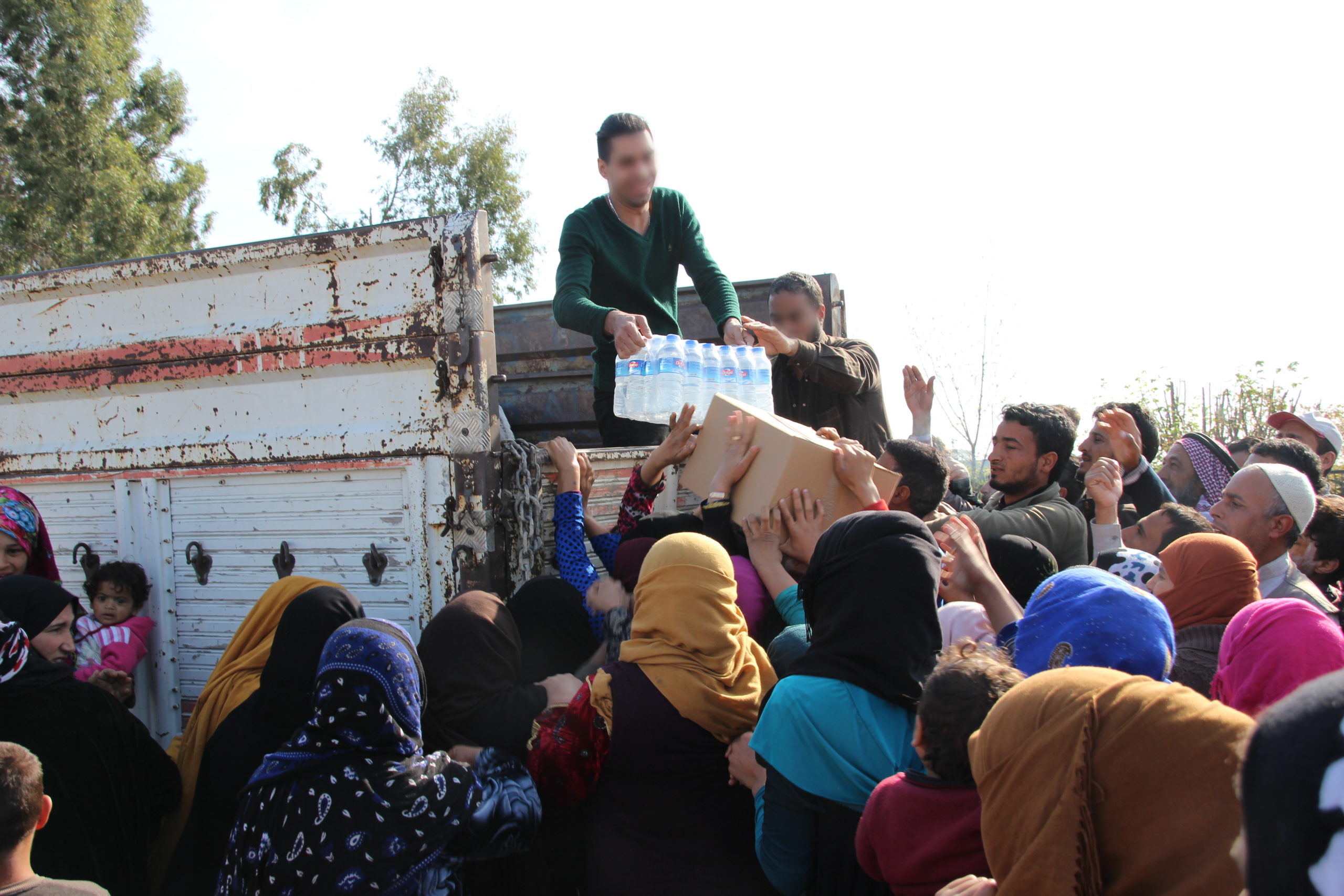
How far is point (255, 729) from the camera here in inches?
87.9

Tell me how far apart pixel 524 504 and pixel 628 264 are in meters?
1.55

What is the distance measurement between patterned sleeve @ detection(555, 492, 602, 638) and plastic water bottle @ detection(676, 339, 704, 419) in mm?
1005

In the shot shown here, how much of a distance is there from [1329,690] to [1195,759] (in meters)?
0.43

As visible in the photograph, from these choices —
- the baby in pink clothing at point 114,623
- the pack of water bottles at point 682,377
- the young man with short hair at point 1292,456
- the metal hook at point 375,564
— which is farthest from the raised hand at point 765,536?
the young man with short hair at point 1292,456

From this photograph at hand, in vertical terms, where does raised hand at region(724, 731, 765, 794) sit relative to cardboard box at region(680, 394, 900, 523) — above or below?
below

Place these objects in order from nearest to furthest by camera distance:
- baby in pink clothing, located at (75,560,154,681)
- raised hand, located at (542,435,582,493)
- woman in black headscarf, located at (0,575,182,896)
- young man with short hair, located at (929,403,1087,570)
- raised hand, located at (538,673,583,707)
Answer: woman in black headscarf, located at (0,575,182,896)
raised hand, located at (538,673,583,707)
raised hand, located at (542,435,582,493)
baby in pink clothing, located at (75,560,154,681)
young man with short hair, located at (929,403,1087,570)

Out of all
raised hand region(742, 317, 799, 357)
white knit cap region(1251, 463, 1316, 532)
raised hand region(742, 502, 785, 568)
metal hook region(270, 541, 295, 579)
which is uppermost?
raised hand region(742, 317, 799, 357)

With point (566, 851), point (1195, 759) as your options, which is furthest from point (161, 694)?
point (1195, 759)

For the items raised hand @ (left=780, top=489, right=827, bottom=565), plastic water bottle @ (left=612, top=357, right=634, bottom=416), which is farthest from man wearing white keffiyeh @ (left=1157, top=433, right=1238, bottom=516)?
plastic water bottle @ (left=612, top=357, right=634, bottom=416)

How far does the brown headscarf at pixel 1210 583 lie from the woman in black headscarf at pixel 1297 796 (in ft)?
6.05

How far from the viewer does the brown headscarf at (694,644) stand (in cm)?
196

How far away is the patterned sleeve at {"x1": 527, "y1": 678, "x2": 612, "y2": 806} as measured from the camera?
2.02m

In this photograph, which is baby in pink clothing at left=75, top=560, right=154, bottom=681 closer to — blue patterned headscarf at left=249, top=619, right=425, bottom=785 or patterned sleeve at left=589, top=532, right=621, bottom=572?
blue patterned headscarf at left=249, top=619, right=425, bottom=785

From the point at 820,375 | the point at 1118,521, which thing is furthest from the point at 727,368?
the point at 1118,521
